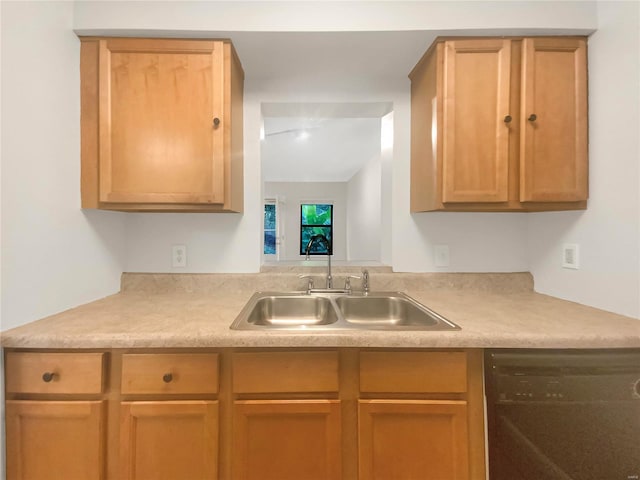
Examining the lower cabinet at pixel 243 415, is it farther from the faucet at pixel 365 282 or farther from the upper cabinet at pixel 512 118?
the upper cabinet at pixel 512 118

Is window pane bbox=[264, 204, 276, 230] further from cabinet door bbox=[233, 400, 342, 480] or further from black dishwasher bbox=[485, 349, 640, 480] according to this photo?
black dishwasher bbox=[485, 349, 640, 480]

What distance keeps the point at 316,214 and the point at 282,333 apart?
6.28 metres

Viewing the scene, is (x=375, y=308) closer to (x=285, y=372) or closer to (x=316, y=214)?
(x=285, y=372)

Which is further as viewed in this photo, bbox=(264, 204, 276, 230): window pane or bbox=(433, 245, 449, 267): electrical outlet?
bbox=(264, 204, 276, 230): window pane

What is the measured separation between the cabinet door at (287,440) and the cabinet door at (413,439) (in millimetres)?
104

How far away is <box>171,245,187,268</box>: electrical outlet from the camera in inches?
66.5

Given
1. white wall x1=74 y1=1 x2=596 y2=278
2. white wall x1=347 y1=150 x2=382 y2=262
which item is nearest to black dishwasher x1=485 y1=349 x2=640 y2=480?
white wall x1=74 y1=1 x2=596 y2=278

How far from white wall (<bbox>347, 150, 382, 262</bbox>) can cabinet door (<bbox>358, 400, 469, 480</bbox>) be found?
281cm

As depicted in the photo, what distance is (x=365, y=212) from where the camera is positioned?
535 cm

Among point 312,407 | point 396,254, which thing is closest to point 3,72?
point 312,407

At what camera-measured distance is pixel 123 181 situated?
1353 millimetres

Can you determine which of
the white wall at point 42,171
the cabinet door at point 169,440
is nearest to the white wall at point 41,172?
the white wall at point 42,171

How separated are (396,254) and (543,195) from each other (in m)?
0.73

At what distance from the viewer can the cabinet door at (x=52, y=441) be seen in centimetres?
99
